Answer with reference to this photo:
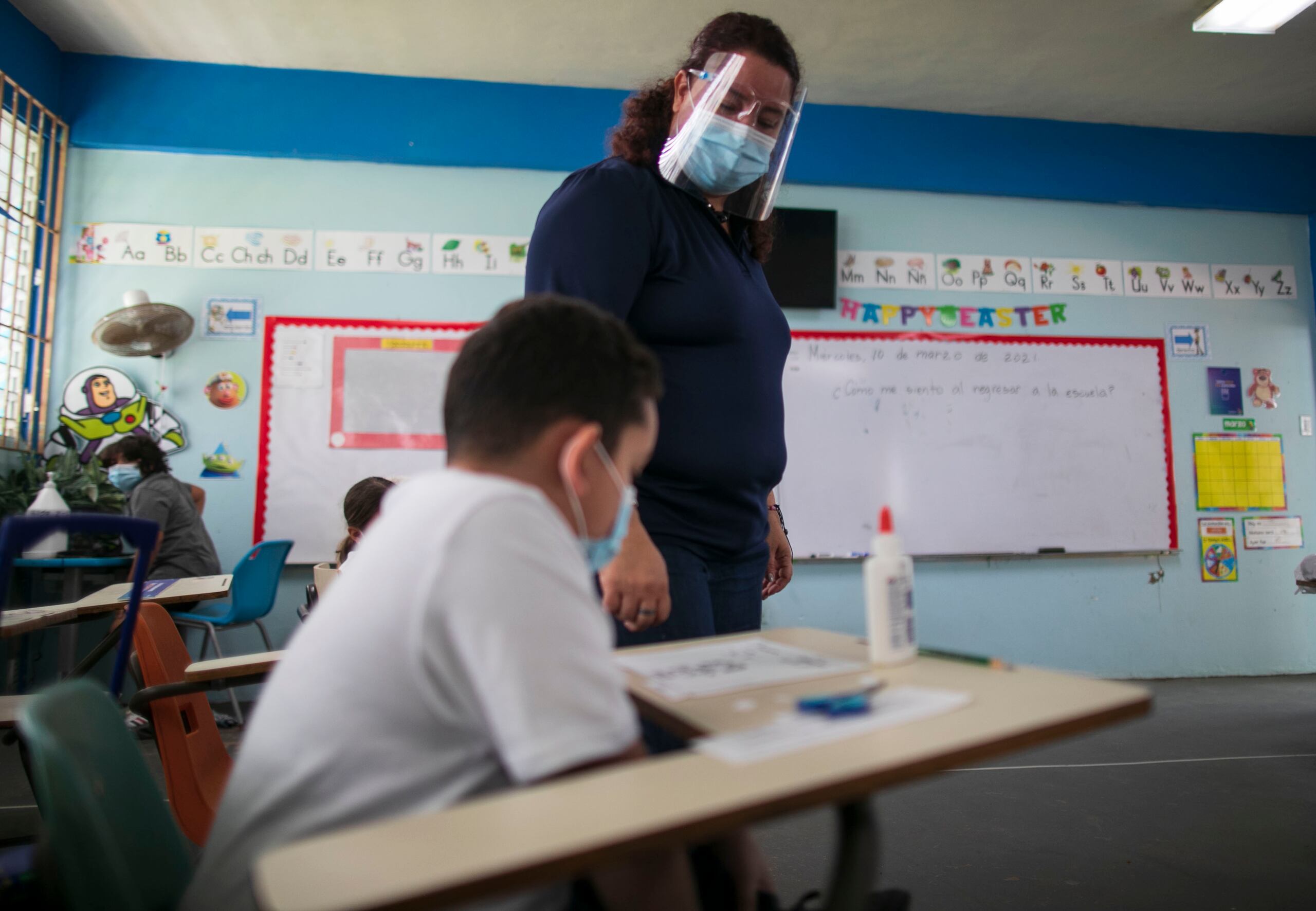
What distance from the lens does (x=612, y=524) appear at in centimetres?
73

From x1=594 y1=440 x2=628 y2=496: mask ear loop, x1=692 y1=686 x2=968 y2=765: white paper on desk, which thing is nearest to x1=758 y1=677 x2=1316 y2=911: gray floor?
x1=692 y1=686 x2=968 y2=765: white paper on desk

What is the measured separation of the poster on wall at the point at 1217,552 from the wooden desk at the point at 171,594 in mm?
4353

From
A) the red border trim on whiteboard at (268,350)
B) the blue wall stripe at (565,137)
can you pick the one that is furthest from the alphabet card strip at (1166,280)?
the red border trim on whiteboard at (268,350)

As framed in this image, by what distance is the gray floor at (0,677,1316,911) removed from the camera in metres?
1.67

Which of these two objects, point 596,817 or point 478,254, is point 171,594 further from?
point 596,817

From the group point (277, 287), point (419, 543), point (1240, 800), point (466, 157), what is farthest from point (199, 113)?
point (1240, 800)

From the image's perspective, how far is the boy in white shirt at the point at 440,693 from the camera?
50cm

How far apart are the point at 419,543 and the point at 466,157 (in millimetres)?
3701

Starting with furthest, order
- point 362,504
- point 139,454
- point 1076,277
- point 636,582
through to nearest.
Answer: point 1076,277, point 139,454, point 362,504, point 636,582

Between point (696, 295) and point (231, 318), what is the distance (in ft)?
10.5

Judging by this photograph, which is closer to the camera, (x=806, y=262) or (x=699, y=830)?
(x=699, y=830)

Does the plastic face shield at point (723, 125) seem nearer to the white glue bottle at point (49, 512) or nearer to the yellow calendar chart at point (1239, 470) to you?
the white glue bottle at point (49, 512)

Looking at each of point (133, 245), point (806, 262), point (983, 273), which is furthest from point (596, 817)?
point (983, 273)

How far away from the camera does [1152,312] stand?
14.1ft
